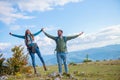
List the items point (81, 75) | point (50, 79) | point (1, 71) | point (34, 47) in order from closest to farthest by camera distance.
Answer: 1. point (50, 79)
2. point (34, 47)
3. point (81, 75)
4. point (1, 71)

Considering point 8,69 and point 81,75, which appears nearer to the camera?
point 81,75

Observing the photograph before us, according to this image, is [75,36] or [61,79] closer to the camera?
[61,79]

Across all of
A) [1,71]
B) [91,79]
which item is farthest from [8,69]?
[91,79]

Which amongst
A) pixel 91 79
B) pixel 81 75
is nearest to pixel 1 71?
pixel 81 75

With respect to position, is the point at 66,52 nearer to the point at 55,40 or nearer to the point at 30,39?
the point at 55,40

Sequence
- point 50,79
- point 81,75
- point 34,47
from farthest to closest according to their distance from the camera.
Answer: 1. point 81,75
2. point 34,47
3. point 50,79

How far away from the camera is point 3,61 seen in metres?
31.7

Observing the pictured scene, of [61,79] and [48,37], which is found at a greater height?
[48,37]

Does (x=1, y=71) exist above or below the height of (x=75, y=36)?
below

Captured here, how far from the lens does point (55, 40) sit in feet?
72.7

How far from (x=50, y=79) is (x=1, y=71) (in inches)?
499

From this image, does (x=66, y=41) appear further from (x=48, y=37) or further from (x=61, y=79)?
(x=61, y=79)

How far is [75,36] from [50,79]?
4440mm

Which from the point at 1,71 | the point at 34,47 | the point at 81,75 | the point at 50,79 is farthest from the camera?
the point at 1,71
